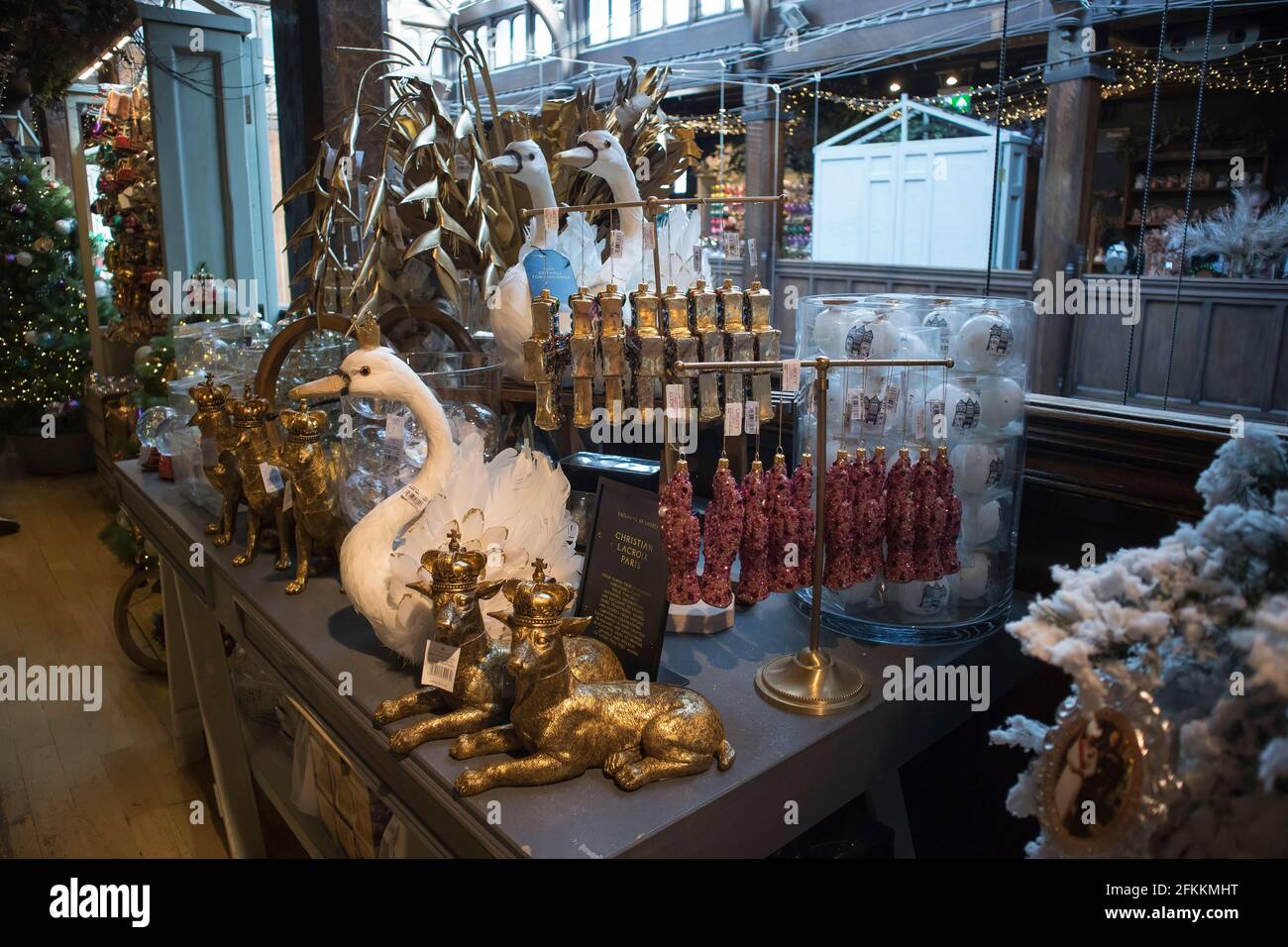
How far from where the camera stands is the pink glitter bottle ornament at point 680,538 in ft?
4.07

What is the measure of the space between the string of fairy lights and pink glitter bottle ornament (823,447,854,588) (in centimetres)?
148

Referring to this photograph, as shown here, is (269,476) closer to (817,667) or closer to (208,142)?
(817,667)

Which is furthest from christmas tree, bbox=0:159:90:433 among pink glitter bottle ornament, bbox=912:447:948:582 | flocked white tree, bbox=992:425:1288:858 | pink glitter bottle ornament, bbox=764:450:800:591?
flocked white tree, bbox=992:425:1288:858

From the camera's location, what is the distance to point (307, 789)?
78.4 inches

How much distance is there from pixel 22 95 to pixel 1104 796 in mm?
6048

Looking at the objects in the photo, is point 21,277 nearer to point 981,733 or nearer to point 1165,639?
point 981,733

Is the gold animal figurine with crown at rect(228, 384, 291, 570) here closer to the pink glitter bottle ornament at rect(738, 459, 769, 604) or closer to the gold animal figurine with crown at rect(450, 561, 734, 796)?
the gold animal figurine with crown at rect(450, 561, 734, 796)

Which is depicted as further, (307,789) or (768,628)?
(307,789)

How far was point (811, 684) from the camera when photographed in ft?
4.29

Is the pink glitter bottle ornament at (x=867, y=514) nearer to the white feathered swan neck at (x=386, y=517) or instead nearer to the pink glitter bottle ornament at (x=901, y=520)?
the pink glitter bottle ornament at (x=901, y=520)

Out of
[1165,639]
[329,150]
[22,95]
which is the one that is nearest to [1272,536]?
[1165,639]

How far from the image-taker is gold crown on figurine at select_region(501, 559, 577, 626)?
111 centimetres

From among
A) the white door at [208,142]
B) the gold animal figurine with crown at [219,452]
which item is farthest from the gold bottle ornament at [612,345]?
the white door at [208,142]
